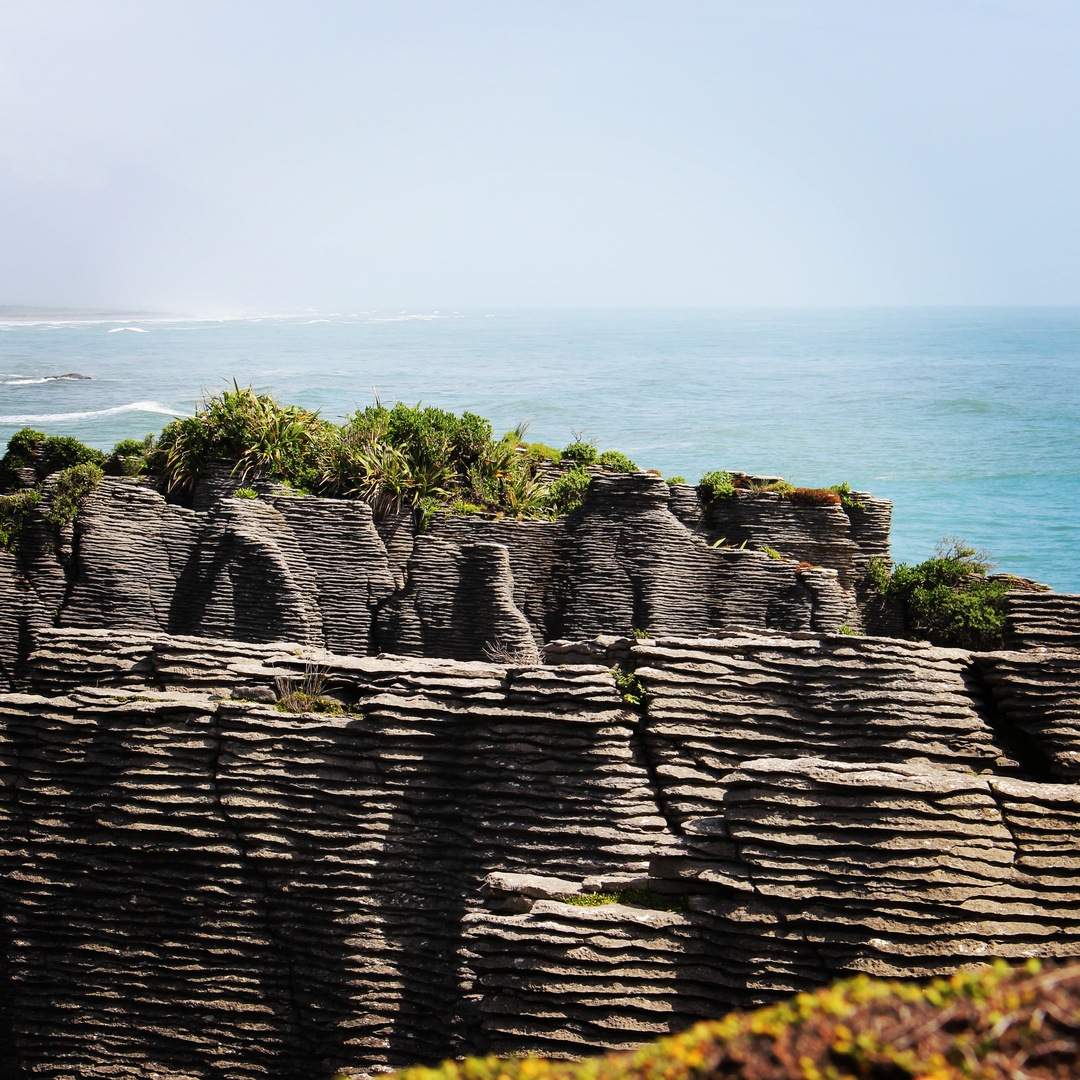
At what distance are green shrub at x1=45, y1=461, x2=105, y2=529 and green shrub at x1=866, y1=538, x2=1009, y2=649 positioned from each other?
20.3 meters

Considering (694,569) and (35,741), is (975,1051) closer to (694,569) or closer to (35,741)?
(35,741)

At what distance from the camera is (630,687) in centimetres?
966

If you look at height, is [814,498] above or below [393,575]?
above

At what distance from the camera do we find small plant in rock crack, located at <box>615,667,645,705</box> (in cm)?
938

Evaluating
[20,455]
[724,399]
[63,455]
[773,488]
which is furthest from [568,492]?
[724,399]

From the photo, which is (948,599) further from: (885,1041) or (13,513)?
(13,513)

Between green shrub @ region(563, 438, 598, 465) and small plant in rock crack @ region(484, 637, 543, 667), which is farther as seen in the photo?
green shrub @ region(563, 438, 598, 465)

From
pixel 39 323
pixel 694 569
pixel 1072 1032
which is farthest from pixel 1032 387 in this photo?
pixel 39 323

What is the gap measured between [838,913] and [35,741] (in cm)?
1011

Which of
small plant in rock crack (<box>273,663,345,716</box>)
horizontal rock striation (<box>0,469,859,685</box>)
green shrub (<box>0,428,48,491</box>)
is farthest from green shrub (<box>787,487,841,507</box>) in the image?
green shrub (<box>0,428,48,491</box>)

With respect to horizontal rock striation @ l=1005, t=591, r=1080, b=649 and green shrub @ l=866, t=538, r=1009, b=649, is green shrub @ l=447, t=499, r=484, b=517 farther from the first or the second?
horizontal rock striation @ l=1005, t=591, r=1080, b=649

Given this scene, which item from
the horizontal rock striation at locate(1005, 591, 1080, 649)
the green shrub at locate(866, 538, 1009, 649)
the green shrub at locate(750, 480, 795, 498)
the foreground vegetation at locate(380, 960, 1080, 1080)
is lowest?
the green shrub at locate(866, 538, 1009, 649)

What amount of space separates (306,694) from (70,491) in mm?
11658

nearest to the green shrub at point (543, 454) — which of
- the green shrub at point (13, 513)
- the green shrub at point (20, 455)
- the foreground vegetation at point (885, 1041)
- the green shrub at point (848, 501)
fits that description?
the green shrub at point (848, 501)
